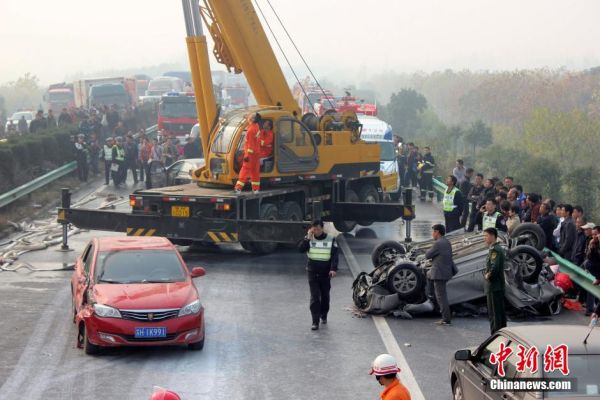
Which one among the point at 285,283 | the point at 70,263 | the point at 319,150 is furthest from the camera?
the point at 319,150

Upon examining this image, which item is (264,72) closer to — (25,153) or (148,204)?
(148,204)

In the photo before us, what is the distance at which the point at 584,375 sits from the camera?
27.7 ft

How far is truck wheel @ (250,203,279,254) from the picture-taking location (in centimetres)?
2203

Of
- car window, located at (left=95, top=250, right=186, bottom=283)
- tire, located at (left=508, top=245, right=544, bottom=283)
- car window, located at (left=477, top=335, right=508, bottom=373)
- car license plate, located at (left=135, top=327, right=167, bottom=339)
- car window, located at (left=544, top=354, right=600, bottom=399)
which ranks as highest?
A: car window, located at (left=544, top=354, right=600, bottom=399)

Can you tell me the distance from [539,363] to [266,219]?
44.9ft

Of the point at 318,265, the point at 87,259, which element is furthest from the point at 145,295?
the point at 318,265

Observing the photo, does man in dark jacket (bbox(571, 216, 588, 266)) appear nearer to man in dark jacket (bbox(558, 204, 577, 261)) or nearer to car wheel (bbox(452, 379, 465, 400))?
man in dark jacket (bbox(558, 204, 577, 261))

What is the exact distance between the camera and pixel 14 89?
155 meters

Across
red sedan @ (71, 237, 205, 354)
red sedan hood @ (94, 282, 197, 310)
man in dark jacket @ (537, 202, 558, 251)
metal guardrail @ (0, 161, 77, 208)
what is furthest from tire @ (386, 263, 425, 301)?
metal guardrail @ (0, 161, 77, 208)

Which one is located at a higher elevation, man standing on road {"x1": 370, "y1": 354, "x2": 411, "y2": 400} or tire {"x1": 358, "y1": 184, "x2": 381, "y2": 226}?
man standing on road {"x1": 370, "y1": 354, "x2": 411, "y2": 400}

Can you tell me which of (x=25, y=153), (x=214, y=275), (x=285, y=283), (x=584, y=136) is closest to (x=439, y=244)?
(x=285, y=283)

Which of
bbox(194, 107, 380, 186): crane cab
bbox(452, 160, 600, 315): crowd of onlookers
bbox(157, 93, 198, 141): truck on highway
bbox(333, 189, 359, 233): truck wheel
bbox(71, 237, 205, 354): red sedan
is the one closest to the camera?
bbox(71, 237, 205, 354): red sedan

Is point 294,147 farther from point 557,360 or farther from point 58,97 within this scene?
point 58,97

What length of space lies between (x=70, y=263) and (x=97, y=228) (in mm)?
1296
